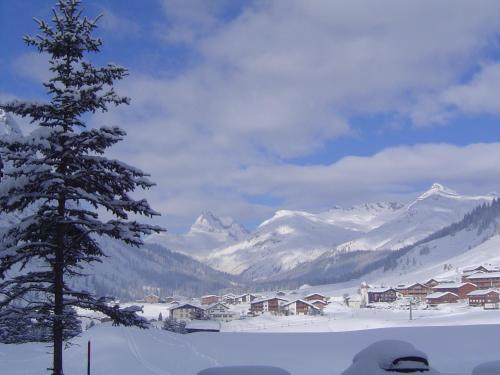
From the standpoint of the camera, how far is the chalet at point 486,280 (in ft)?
477

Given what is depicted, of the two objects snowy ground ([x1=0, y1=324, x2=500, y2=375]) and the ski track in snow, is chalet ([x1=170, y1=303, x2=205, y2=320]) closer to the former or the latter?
snowy ground ([x1=0, y1=324, x2=500, y2=375])

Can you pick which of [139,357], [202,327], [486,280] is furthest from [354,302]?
[139,357]

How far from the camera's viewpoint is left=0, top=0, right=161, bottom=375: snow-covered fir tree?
1272 centimetres

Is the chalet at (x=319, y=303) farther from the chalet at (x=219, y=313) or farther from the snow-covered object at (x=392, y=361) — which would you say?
the snow-covered object at (x=392, y=361)

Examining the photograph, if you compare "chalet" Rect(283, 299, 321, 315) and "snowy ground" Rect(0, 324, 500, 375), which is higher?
"snowy ground" Rect(0, 324, 500, 375)

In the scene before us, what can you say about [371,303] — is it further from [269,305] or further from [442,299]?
[269,305]

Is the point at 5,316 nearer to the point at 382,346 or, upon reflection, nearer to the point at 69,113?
the point at 69,113

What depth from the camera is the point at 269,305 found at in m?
155

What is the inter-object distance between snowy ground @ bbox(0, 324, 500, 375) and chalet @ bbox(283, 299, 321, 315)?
97.9 meters

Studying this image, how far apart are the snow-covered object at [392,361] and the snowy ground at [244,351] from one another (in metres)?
19.0

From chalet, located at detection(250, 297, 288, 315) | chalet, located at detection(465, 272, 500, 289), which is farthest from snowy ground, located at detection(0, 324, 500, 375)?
chalet, located at detection(465, 272, 500, 289)

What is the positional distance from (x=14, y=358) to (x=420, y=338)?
2671cm

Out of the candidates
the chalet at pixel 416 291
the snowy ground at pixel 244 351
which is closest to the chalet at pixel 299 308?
the chalet at pixel 416 291

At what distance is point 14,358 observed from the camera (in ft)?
100
